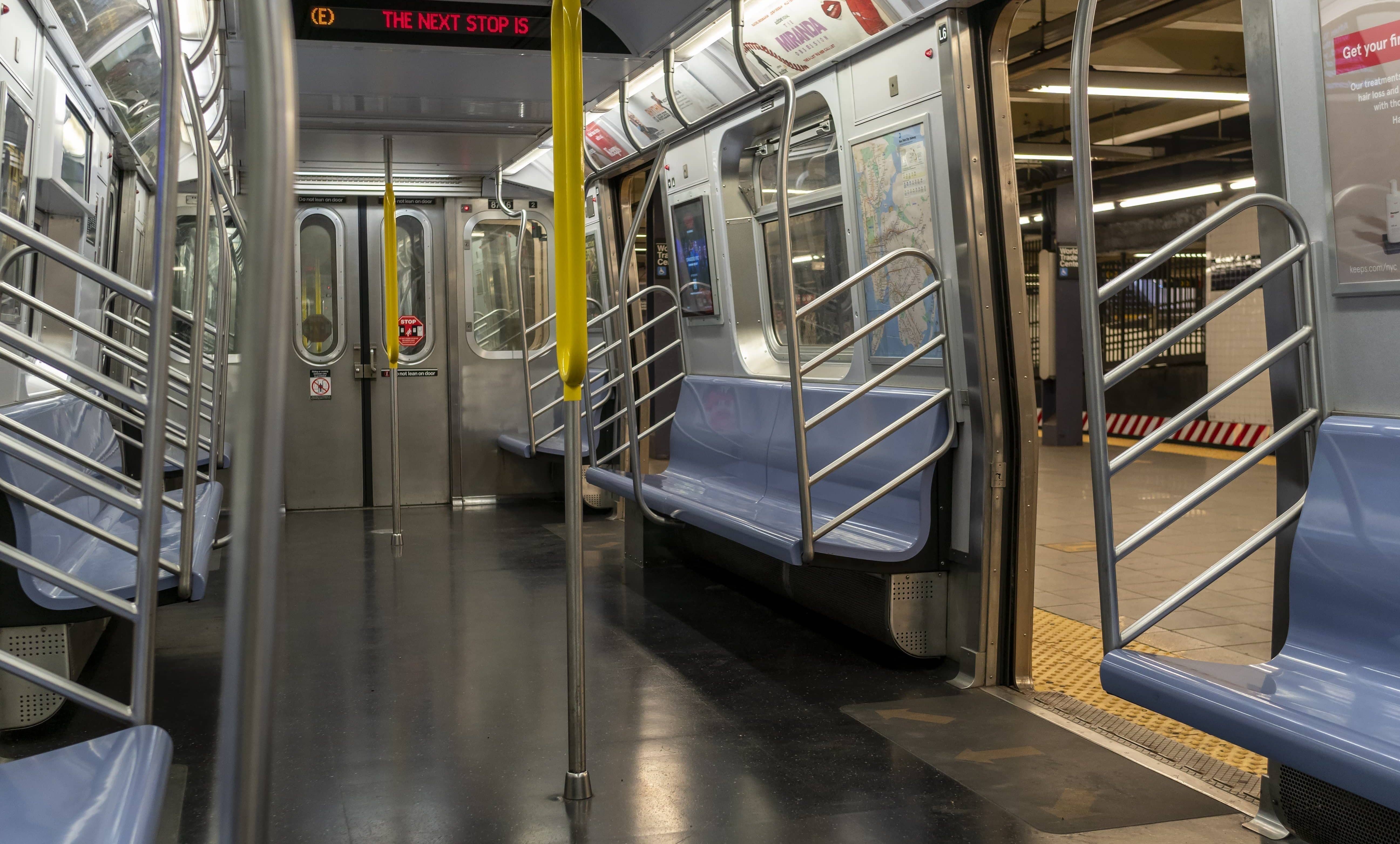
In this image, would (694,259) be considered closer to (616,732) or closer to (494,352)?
(494,352)

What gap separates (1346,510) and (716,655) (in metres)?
2.30

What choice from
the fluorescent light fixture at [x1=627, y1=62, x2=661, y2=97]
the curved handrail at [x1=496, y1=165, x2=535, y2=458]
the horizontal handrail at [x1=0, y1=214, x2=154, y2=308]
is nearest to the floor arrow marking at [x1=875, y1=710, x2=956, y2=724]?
the horizontal handrail at [x1=0, y1=214, x2=154, y2=308]

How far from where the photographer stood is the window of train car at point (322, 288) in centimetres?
840

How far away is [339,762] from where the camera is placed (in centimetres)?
307

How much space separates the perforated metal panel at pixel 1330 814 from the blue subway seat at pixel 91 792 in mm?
2110

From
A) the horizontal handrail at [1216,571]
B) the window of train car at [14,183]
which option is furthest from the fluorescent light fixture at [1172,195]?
the window of train car at [14,183]

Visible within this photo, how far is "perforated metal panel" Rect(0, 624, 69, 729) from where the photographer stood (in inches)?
128

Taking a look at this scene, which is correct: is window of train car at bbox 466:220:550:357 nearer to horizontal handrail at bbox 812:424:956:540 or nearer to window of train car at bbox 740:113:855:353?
window of train car at bbox 740:113:855:353

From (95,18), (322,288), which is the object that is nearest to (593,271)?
(322,288)

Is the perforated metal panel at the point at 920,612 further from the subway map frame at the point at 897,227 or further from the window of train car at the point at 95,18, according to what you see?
the window of train car at the point at 95,18

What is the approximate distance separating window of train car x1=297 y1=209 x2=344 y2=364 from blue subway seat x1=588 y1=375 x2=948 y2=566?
340 cm

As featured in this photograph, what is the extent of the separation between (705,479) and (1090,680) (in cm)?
232

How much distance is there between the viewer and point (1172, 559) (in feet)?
20.5

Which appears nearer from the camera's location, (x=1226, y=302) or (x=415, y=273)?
(x=1226, y=302)
